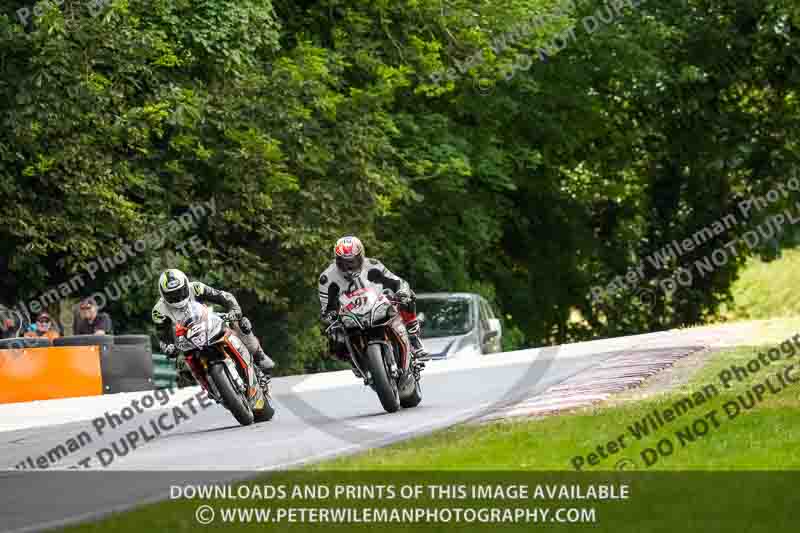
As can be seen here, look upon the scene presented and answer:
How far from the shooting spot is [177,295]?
15594 millimetres

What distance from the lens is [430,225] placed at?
37688mm

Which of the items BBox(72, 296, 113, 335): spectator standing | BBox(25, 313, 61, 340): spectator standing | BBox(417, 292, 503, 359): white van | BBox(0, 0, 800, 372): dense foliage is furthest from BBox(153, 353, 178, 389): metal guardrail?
BBox(417, 292, 503, 359): white van

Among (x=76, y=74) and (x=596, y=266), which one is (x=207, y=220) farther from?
(x=596, y=266)

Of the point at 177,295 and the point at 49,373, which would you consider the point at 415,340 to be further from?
the point at 49,373

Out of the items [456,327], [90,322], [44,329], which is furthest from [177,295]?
[456,327]

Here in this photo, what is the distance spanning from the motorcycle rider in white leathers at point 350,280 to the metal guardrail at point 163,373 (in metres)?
10.7

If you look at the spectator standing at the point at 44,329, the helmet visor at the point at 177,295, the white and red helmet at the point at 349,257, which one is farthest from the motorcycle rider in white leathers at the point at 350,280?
the spectator standing at the point at 44,329

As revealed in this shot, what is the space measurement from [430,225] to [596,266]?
26.6ft

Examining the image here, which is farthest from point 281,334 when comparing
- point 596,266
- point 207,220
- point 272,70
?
point 596,266

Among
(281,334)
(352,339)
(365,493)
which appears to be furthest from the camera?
(281,334)

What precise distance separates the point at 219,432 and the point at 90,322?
25.9 feet

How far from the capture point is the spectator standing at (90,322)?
23.4m

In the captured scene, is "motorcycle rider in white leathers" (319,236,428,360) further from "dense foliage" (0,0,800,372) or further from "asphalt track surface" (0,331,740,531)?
"dense foliage" (0,0,800,372)

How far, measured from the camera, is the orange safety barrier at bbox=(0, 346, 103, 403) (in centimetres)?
2131
